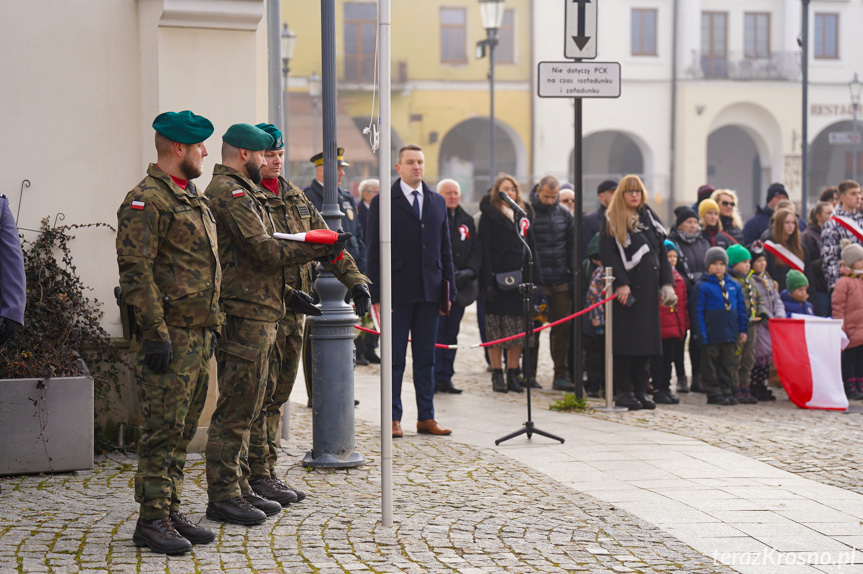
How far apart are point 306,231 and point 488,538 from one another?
77.5 inches

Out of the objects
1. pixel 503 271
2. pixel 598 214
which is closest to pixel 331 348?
pixel 503 271

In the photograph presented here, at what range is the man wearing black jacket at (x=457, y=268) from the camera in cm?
1098

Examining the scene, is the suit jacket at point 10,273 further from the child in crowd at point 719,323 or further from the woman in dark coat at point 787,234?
the woman in dark coat at point 787,234

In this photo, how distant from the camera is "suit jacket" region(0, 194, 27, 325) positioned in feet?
20.8

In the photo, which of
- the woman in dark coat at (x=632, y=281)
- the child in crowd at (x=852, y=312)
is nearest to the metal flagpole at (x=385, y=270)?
the woman in dark coat at (x=632, y=281)

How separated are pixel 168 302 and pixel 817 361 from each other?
716cm

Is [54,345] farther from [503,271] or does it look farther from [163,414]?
[503,271]

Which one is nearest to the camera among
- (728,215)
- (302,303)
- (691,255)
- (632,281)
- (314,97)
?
(302,303)

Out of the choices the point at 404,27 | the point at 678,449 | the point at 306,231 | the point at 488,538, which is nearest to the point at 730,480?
the point at 678,449

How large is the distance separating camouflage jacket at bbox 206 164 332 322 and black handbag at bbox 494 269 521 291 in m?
5.13

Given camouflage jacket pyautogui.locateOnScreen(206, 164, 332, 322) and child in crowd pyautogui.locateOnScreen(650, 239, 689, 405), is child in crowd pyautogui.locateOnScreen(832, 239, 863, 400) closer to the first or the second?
child in crowd pyautogui.locateOnScreen(650, 239, 689, 405)

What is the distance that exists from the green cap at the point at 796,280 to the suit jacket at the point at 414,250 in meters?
4.59

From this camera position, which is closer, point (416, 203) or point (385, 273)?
point (385, 273)

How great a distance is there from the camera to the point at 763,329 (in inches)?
438
